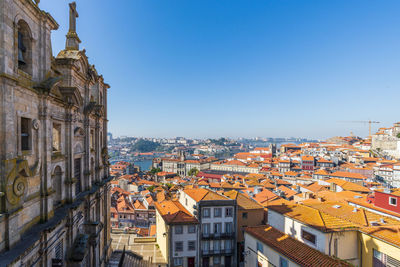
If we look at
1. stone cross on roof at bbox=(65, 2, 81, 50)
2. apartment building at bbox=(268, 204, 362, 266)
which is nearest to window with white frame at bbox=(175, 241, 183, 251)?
apartment building at bbox=(268, 204, 362, 266)

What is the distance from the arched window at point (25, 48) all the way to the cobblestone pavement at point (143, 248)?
22602mm

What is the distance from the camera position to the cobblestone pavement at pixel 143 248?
2541cm

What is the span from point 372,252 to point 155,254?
21.6 meters

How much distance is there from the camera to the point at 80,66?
15906mm

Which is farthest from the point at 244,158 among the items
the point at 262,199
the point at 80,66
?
the point at 80,66

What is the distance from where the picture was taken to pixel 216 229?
26031 mm

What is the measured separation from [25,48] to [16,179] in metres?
5.91

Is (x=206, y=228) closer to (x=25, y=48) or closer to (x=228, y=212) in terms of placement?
(x=228, y=212)

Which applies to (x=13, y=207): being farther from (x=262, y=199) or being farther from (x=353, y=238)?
(x=262, y=199)

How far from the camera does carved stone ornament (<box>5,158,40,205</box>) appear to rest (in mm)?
7840

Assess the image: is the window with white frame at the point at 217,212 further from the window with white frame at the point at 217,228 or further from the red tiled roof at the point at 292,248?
the red tiled roof at the point at 292,248

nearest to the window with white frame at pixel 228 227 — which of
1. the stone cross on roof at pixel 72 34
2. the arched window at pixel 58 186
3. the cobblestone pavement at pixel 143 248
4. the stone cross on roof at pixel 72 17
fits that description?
the cobblestone pavement at pixel 143 248

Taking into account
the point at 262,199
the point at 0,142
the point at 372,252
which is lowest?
the point at 262,199

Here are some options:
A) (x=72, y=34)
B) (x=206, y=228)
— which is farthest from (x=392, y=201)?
(x=72, y=34)
